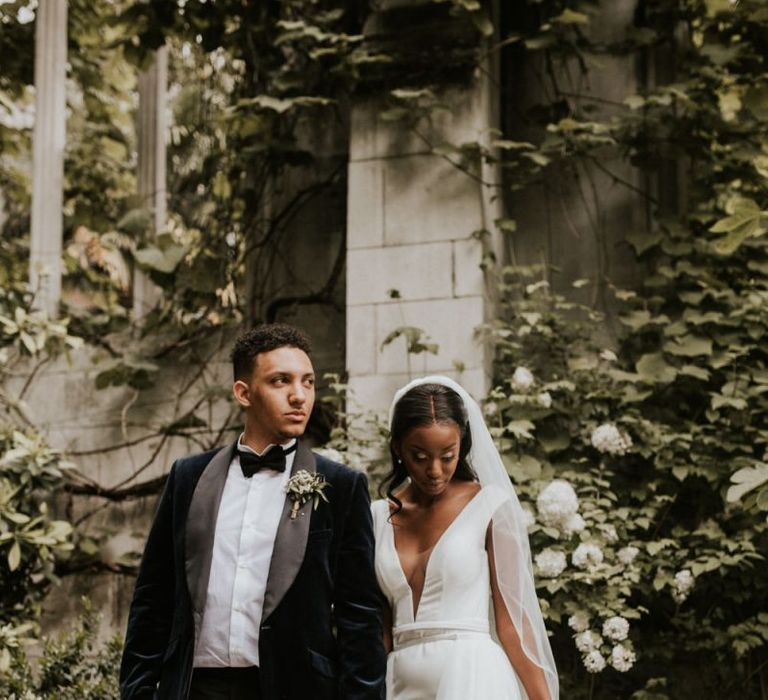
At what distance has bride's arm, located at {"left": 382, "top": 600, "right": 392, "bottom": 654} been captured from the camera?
3.31 m

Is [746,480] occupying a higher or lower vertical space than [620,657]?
higher

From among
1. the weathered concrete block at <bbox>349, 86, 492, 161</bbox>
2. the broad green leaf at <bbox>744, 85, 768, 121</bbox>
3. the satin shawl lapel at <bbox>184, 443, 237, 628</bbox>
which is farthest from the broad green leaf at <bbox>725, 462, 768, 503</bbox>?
the satin shawl lapel at <bbox>184, 443, 237, 628</bbox>

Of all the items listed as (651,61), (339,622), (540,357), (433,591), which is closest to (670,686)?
(540,357)

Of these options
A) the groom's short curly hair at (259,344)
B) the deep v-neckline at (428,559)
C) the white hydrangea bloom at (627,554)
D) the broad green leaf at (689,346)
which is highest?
the broad green leaf at (689,346)

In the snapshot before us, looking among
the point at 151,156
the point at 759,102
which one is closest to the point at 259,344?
the point at 759,102

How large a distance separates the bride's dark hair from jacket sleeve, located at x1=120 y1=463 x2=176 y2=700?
714 millimetres

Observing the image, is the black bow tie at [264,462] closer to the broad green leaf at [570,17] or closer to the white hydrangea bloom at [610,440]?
the white hydrangea bloom at [610,440]

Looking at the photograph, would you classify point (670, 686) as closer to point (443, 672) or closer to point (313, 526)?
point (443, 672)

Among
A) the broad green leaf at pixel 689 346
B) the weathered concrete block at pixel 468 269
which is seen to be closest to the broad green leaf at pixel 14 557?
the weathered concrete block at pixel 468 269

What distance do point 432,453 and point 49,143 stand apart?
13.9 ft

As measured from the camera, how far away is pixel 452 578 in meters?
3.25

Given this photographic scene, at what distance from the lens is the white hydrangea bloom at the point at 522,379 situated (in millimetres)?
5016

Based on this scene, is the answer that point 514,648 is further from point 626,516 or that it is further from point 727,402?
point 727,402

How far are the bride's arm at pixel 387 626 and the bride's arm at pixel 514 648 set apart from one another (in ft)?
1.02
